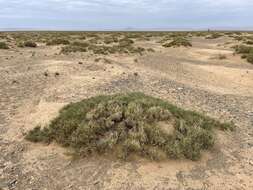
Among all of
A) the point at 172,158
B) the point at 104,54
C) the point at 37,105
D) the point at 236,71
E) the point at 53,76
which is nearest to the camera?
the point at 172,158

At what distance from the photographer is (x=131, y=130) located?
589 centimetres

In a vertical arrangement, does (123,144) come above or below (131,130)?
below

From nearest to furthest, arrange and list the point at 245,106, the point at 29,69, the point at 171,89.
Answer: the point at 245,106 < the point at 171,89 < the point at 29,69

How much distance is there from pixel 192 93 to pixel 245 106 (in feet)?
6.58

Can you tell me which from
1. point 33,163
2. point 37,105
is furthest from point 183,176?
point 37,105

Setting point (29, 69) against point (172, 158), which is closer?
point (172, 158)

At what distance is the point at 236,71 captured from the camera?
17.0 metres

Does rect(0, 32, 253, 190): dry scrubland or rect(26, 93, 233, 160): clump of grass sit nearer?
rect(0, 32, 253, 190): dry scrubland

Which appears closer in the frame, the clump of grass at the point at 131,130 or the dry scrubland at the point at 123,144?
the dry scrubland at the point at 123,144

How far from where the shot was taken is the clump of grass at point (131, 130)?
5.56m

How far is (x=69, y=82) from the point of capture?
39.8 ft

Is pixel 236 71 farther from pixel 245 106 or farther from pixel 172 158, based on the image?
pixel 172 158

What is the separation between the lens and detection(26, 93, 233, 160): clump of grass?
556 cm

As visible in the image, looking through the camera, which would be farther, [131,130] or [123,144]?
[131,130]
